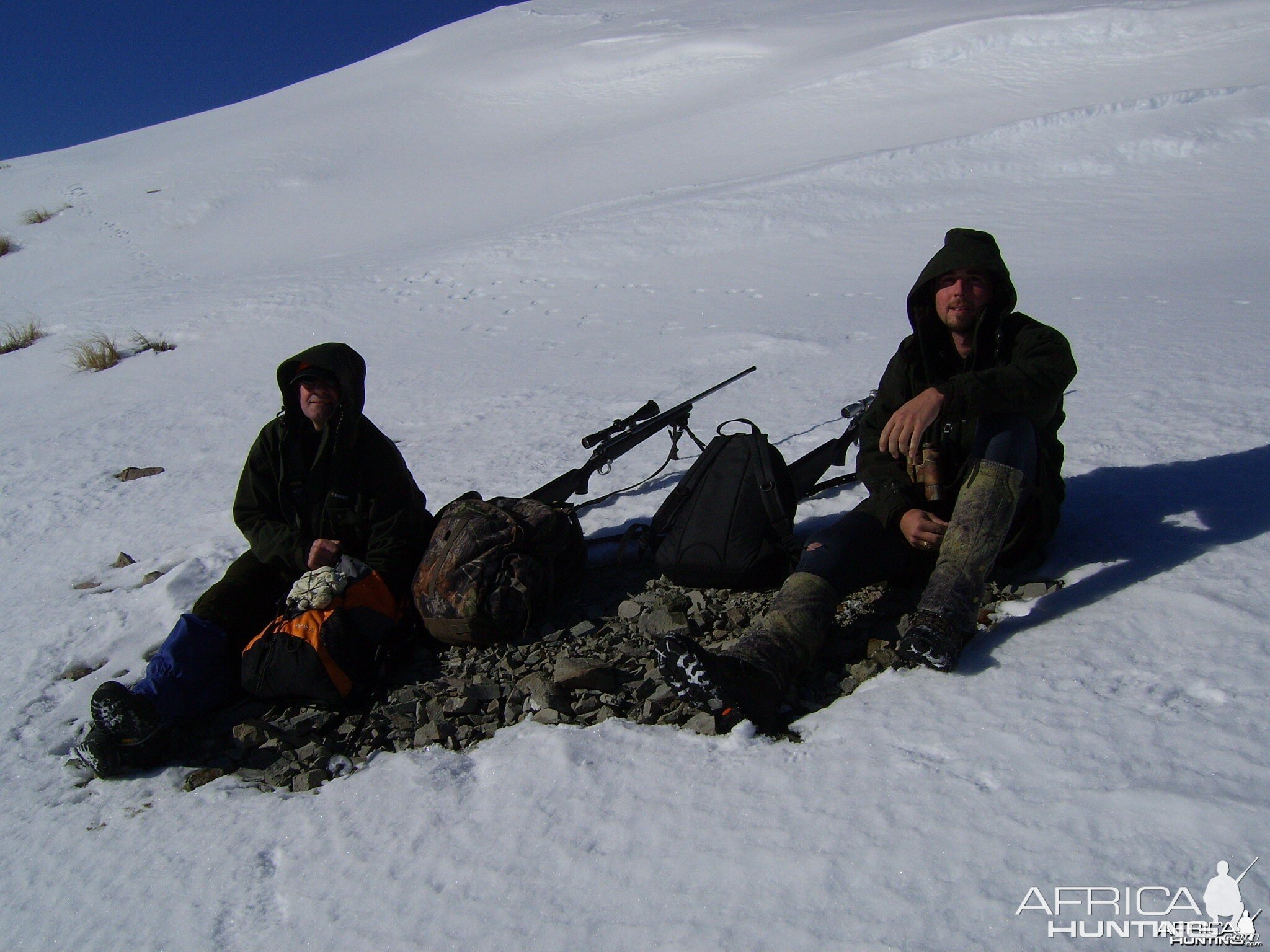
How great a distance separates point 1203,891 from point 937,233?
7.90 meters

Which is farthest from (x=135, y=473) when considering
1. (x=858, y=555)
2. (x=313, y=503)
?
(x=858, y=555)

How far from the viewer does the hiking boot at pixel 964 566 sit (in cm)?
235

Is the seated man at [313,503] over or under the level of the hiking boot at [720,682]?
over

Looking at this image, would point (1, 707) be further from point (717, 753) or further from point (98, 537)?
point (717, 753)

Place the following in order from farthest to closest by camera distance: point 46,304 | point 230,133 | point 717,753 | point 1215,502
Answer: point 230,133
point 46,304
point 1215,502
point 717,753

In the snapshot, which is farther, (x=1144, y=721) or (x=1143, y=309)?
(x=1143, y=309)

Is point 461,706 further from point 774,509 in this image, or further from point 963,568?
point 963,568

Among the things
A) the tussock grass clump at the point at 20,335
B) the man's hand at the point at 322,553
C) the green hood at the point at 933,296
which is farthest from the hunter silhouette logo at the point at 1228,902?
the tussock grass clump at the point at 20,335

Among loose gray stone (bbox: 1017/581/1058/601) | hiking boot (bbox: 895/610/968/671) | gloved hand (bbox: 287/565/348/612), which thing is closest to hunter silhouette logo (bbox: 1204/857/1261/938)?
hiking boot (bbox: 895/610/968/671)

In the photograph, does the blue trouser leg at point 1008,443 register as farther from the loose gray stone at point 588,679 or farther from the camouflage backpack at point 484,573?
the camouflage backpack at point 484,573

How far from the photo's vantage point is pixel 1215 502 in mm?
3055

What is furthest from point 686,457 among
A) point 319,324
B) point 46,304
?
point 46,304

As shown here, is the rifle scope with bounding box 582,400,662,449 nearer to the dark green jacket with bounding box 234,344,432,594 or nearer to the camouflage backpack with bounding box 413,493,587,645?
the camouflage backpack with bounding box 413,493,587,645

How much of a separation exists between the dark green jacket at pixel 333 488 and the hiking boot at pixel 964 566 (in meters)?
1.82
